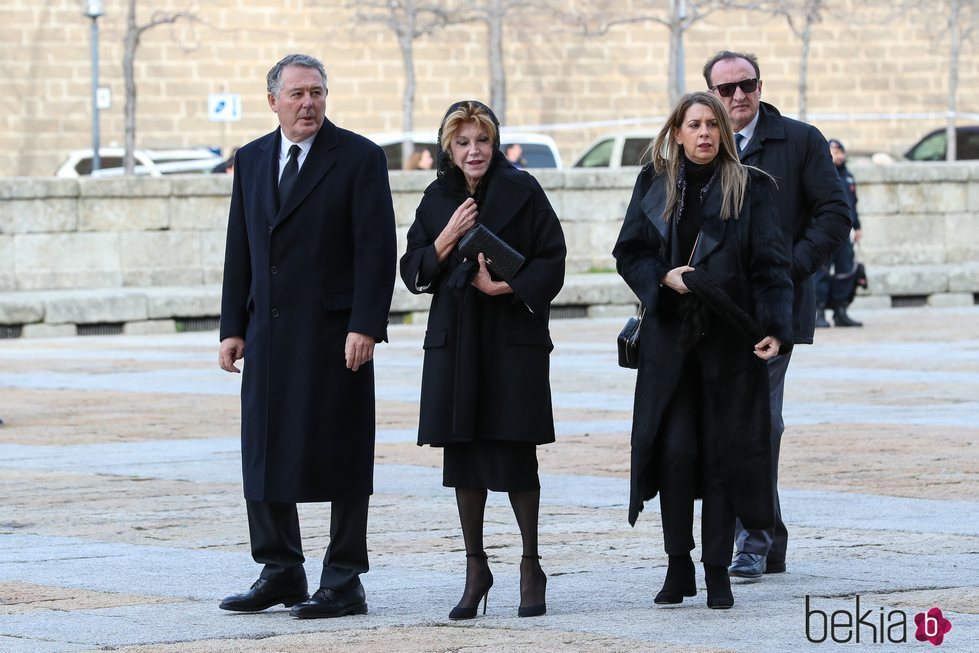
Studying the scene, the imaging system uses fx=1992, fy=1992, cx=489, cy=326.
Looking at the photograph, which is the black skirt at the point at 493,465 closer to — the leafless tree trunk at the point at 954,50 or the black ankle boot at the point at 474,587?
the black ankle boot at the point at 474,587

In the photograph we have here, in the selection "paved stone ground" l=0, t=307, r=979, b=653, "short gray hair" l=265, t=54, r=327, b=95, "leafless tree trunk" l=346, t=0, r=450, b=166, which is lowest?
"paved stone ground" l=0, t=307, r=979, b=653

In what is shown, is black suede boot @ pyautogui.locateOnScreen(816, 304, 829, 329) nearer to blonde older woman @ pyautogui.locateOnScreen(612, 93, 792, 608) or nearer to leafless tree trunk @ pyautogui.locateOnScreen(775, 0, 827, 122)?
blonde older woman @ pyautogui.locateOnScreen(612, 93, 792, 608)

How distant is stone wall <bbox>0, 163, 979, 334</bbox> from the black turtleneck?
14.2 metres

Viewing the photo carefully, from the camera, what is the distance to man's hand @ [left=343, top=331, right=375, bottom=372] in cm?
618

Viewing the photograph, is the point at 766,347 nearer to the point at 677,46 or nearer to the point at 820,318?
the point at 820,318

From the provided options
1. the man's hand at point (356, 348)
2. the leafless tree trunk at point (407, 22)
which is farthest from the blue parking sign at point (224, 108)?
the man's hand at point (356, 348)

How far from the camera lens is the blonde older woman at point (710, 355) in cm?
620

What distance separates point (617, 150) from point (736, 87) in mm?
23795

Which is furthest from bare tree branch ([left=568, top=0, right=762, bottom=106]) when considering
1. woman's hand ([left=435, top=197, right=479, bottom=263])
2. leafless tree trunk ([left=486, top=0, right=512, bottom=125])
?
woman's hand ([left=435, top=197, right=479, bottom=263])

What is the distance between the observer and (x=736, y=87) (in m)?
6.93

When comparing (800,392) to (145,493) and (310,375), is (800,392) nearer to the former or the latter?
(145,493)

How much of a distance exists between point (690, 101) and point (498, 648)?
1892 mm

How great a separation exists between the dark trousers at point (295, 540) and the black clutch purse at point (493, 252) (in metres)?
0.85

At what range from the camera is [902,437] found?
10625 millimetres
